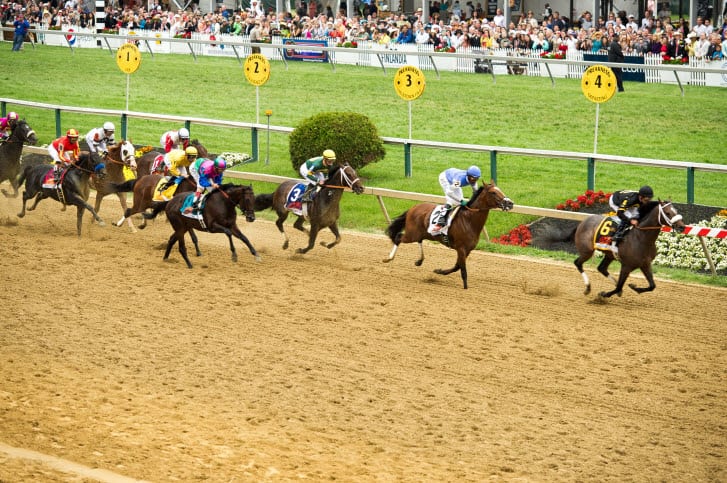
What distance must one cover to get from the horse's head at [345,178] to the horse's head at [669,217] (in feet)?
13.9

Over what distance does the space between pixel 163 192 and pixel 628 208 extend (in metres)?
7.04

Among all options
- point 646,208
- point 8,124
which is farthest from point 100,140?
point 646,208

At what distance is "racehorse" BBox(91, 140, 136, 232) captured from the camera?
57.8 ft

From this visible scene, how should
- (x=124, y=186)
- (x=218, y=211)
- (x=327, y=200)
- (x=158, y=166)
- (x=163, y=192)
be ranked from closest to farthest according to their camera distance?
(x=218, y=211)
(x=327, y=200)
(x=163, y=192)
(x=124, y=186)
(x=158, y=166)

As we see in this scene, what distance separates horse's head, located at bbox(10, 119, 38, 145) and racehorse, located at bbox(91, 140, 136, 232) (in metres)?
1.34

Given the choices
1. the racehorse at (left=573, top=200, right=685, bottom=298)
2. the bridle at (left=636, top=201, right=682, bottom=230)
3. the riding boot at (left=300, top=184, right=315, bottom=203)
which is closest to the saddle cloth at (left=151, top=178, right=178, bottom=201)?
the riding boot at (left=300, top=184, right=315, bottom=203)

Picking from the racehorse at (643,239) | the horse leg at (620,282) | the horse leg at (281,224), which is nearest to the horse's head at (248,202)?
the horse leg at (281,224)

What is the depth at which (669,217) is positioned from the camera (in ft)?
42.0

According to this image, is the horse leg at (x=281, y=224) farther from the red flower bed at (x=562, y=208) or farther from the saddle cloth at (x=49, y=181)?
the saddle cloth at (x=49, y=181)

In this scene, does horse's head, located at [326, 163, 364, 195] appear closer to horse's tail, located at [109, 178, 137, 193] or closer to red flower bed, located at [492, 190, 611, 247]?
red flower bed, located at [492, 190, 611, 247]

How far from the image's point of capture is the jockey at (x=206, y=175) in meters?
15.0

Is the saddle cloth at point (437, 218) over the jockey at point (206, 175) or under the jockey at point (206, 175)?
under

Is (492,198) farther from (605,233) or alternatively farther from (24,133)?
(24,133)

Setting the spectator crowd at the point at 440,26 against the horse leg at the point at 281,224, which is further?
the spectator crowd at the point at 440,26
